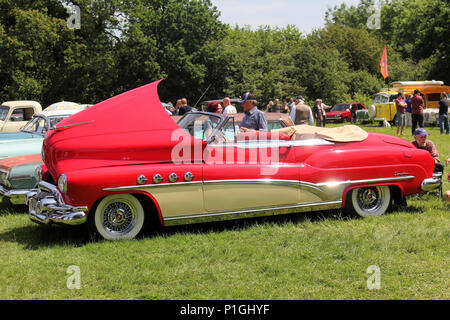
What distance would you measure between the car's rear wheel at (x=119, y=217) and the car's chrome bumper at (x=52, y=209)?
245 mm

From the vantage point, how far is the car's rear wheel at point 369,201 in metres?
6.68

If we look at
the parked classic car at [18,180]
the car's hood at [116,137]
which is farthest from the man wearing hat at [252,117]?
the parked classic car at [18,180]

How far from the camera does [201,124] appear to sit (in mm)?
6645

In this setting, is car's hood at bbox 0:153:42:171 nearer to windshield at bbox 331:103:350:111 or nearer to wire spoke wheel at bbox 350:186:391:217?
wire spoke wheel at bbox 350:186:391:217

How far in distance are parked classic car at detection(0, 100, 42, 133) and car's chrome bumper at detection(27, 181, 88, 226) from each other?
417 inches

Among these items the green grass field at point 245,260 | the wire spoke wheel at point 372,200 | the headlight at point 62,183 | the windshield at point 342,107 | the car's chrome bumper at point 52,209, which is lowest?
the green grass field at point 245,260

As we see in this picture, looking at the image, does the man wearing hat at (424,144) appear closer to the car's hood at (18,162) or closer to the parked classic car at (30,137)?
the car's hood at (18,162)

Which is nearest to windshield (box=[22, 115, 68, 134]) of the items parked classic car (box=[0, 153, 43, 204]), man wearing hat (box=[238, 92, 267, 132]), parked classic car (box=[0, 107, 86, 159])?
parked classic car (box=[0, 107, 86, 159])

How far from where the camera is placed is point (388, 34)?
234 ft

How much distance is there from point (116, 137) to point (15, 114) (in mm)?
11567

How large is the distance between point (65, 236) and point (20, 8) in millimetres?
28183

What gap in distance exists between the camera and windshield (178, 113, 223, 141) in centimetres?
636
